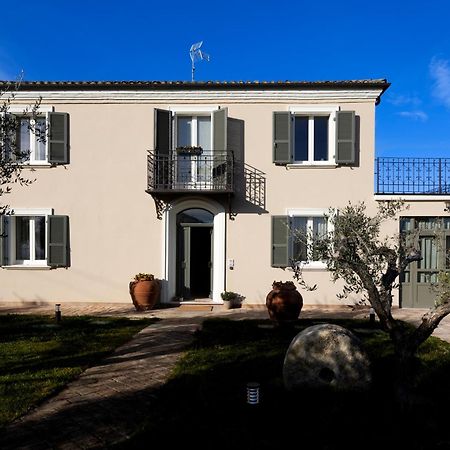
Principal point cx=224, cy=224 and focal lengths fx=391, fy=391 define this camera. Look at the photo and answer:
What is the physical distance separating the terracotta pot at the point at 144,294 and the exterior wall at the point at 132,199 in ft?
1.98

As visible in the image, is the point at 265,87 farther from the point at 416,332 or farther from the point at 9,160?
the point at 416,332

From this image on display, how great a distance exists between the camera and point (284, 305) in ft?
29.0

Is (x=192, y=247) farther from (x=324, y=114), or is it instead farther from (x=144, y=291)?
(x=324, y=114)

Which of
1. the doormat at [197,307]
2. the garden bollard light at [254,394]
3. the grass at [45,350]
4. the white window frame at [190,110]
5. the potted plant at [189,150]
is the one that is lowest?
the doormat at [197,307]

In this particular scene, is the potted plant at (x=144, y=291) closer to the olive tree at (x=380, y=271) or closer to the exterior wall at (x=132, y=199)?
the exterior wall at (x=132, y=199)

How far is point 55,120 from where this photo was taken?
36.7 feet

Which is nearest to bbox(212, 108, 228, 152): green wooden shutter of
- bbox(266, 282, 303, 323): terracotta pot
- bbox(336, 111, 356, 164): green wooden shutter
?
bbox(336, 111, 356, 164): green wooden shutter

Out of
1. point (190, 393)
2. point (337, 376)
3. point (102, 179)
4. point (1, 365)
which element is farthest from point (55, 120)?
point (337, 376)

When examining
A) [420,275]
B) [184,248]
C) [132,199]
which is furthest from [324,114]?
[132,199]

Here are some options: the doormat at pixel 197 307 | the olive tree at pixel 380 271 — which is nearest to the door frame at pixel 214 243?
the doormat at pixel 197 307

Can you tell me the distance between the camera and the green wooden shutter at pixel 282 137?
1091 centimetres

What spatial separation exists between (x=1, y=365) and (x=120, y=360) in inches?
66.3

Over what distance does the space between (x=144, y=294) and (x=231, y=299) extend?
2358mm

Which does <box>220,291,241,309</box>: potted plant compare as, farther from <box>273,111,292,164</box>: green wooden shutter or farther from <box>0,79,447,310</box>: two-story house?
<box>273,111,292,164</box>: green wooden shutter
